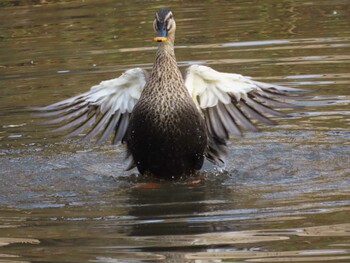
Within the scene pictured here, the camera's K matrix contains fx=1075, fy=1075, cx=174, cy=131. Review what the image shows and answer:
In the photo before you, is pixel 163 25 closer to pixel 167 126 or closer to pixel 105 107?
pixel 167 126

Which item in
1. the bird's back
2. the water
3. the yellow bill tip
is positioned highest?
the yellow bill tip

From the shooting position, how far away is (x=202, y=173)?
929 cm

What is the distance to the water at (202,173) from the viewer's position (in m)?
6.85

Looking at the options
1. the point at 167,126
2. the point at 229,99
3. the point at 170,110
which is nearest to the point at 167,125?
the point at 167,126

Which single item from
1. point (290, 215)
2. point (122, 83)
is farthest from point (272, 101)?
point (290, 215)

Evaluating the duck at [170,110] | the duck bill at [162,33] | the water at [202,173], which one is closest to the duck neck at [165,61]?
the duck at [170,110]

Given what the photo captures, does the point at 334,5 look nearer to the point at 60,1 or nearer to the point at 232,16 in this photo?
the point at 232,16

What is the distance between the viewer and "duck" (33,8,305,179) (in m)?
8.83

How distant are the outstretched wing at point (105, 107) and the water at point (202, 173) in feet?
1.12

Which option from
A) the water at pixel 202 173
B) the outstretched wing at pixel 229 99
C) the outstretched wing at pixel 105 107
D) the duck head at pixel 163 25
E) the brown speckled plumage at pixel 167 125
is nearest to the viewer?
the water at pixel 202 173

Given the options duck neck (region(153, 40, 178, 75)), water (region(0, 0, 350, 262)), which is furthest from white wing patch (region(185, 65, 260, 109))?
water (region(0, 0, 350, 262))

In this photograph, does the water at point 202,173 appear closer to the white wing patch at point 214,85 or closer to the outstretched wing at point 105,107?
the outstretched wing at point 105,107

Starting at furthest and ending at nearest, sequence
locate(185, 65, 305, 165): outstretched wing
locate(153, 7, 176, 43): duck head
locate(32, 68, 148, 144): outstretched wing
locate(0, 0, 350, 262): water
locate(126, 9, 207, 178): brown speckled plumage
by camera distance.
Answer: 1. locate(32, 68, 148, 144): outstretched wing
2. locate(185, 65, 305, 165): outstretched wing
3. locate(153, 7, 176, 43): duck head
4. locate(126, 9, 207, 178): brown speckled plumage
5. locate(0, 0, 350, 262): water

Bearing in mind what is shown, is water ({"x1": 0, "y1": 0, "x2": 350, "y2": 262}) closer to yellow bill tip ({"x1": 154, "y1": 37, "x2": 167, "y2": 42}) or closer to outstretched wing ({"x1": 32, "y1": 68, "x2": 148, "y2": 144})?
outstretched wing ({"x1": 32, "y1": 68, "x2": 148, "y2": 144})
